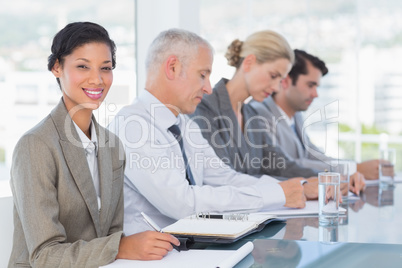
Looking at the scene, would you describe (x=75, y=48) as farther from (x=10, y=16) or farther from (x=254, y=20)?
(x=254, y=20)

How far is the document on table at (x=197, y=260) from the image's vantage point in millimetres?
1274

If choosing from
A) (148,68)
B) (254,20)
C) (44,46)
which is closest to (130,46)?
(44,46)

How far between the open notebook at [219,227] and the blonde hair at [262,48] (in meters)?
1.40

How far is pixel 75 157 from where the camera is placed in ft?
5.03

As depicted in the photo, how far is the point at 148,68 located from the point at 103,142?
2.20 feet

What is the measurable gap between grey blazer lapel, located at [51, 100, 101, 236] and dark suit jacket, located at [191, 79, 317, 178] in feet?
3.63

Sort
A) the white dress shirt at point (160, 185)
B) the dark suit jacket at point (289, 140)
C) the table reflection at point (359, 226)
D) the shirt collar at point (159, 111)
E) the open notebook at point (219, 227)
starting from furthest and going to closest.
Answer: the dark suit jacket at point (289, 140)
the shirt collar at point (159, 111)
the white dress shirt at point (160, 185)
the table reflection at point (359, 226)
the open notebook at point (219, 227)

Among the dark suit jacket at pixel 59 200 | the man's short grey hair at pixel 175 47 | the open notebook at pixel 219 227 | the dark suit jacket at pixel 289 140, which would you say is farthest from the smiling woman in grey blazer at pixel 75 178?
the dark suit jacket at pixel 289 140

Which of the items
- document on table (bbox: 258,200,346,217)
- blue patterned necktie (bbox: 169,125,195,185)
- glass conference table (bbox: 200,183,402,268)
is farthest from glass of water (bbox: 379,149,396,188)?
blue patterned necktie (bbox: 169,125,195,185)

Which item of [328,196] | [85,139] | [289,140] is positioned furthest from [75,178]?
[289,140]

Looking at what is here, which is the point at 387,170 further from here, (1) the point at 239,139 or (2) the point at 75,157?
Result: (2) the point at 75,157

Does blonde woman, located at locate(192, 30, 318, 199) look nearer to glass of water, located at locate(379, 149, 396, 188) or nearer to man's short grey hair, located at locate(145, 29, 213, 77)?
glass of water, located at locate(379, 149, 396, 188)

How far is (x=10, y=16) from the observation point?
3.36 m

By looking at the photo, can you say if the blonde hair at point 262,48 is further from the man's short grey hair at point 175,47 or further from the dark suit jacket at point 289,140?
the man's short grey hair at point 175,47
